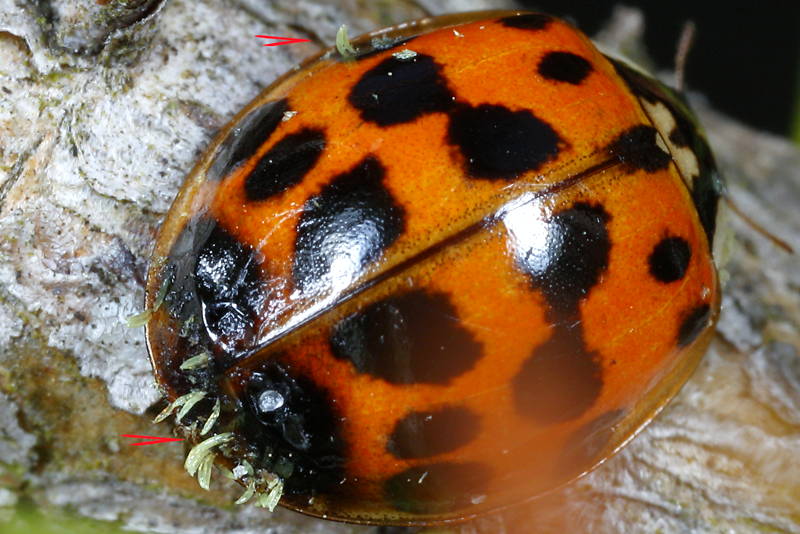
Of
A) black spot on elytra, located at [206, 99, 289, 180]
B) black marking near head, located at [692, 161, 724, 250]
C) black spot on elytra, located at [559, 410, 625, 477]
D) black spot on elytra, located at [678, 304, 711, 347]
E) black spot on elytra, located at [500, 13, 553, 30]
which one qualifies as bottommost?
black spot on elytra, located at [559, 410, 625, 477]

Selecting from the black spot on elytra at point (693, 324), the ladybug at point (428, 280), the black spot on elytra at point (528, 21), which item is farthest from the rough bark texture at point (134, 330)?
the black spot on elytra at point (528, 21)

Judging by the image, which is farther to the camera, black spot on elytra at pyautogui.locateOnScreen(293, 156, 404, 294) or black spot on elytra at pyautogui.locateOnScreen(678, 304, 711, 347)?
black spot on elytra at pyautogui.locateOnScreen(678, 304, 711, 347)

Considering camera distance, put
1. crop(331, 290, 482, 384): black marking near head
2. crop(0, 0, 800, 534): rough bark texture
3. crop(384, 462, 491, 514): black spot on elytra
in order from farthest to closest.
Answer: crop(0, 0, 800, 534): rough bark texture → crop(384, 462, 491, 514): black spot on elytra → crop(331, 290, 482, 384): black marking near head

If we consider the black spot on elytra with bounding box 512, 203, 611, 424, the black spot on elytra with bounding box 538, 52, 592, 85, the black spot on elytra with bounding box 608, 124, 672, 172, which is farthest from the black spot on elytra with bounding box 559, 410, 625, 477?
the black spot on elytra with bounding box 538, 52, 592, 85

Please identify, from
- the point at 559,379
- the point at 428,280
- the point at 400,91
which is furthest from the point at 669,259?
the point at 400,91

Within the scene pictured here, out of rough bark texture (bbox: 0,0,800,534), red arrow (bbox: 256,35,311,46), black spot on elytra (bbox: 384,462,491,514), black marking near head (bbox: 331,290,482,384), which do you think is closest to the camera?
black marking near head (bbox: 331,290,482,384)

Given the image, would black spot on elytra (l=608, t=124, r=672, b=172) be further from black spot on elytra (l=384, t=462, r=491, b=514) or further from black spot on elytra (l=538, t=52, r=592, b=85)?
black spot on elytra (l=384, t=462, r=491, b=514)

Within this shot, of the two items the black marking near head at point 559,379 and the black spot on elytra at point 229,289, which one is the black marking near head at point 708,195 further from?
the black spot on elytra at point 229,289
